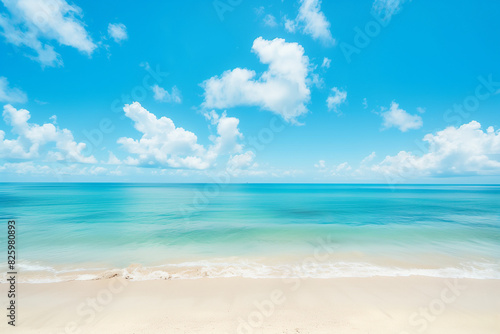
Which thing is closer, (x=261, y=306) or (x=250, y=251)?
(x=261, y=306)

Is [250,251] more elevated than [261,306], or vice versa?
[250,251]

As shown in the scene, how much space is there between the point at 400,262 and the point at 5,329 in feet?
60.9

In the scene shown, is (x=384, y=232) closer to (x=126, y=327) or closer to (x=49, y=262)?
(x=126, y=327)

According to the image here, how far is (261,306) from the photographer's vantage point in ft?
26.7

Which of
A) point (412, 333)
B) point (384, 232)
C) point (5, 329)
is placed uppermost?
point (384, 232)

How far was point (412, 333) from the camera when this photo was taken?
22.2 ft

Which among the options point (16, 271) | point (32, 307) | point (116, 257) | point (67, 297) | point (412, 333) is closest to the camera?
point (412, 333)

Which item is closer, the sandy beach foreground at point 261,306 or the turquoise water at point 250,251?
the sandy beach foreground at point 261,306

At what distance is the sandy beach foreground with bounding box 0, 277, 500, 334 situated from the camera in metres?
6.98

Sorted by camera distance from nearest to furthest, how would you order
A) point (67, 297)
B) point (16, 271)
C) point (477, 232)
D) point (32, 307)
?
1. point (32, 307)
2. point (67, 297)
3. point (16, 271)
4. point (477, 232)

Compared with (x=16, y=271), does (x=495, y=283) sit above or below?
above

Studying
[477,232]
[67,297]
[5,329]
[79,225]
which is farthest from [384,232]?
[79,225]

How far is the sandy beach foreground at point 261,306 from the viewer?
22.9ft

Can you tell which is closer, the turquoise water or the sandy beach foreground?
the sandy beach foreground
